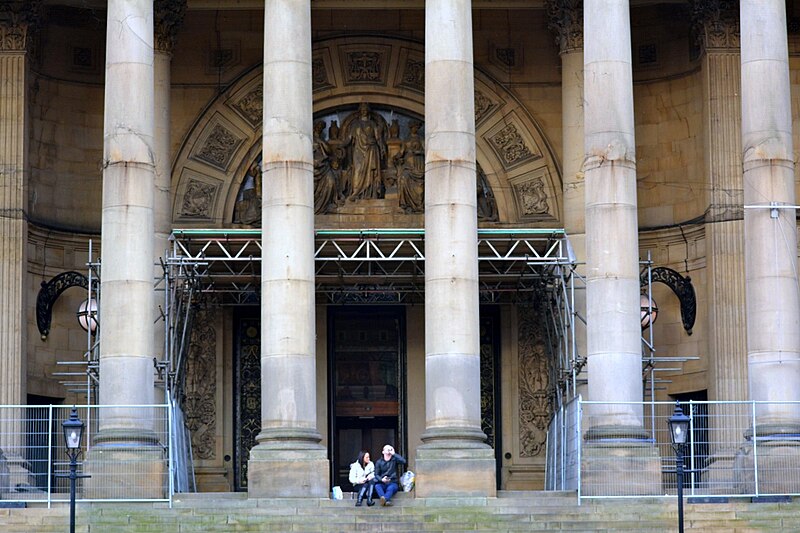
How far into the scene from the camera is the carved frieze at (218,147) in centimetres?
5131

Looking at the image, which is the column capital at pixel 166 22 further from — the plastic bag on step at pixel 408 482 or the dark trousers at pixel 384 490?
the dark trousers at pixel 384 490

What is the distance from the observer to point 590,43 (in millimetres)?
42750

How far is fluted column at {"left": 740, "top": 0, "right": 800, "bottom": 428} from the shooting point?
41.5 meters

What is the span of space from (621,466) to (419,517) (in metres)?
4.94

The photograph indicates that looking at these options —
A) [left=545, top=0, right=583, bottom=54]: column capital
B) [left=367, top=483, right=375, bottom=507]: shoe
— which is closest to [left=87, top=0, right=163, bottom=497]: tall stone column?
[left=367, top=483, right=375, bottom=507]: shoe

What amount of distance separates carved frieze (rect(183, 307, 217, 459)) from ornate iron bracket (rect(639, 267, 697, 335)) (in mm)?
11499

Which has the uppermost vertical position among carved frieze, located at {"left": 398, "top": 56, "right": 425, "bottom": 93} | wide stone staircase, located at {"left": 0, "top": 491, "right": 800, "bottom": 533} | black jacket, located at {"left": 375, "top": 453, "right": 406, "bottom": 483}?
carved frieze, located at {"left": 398, "top": 56, "right": 425, "bottom": 93}

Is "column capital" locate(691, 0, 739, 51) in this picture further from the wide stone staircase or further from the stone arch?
the wide stone staircase

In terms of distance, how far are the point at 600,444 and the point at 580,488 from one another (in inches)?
66.3

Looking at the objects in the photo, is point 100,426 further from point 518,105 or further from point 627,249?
point 518,105

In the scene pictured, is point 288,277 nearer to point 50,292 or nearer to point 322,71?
point 50,292

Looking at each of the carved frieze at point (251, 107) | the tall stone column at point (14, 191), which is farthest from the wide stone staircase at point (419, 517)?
the carved frieze at point (251, 107)

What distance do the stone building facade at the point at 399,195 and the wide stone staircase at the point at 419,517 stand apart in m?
1.73

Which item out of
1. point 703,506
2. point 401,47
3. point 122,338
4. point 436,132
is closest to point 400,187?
point 401,47
